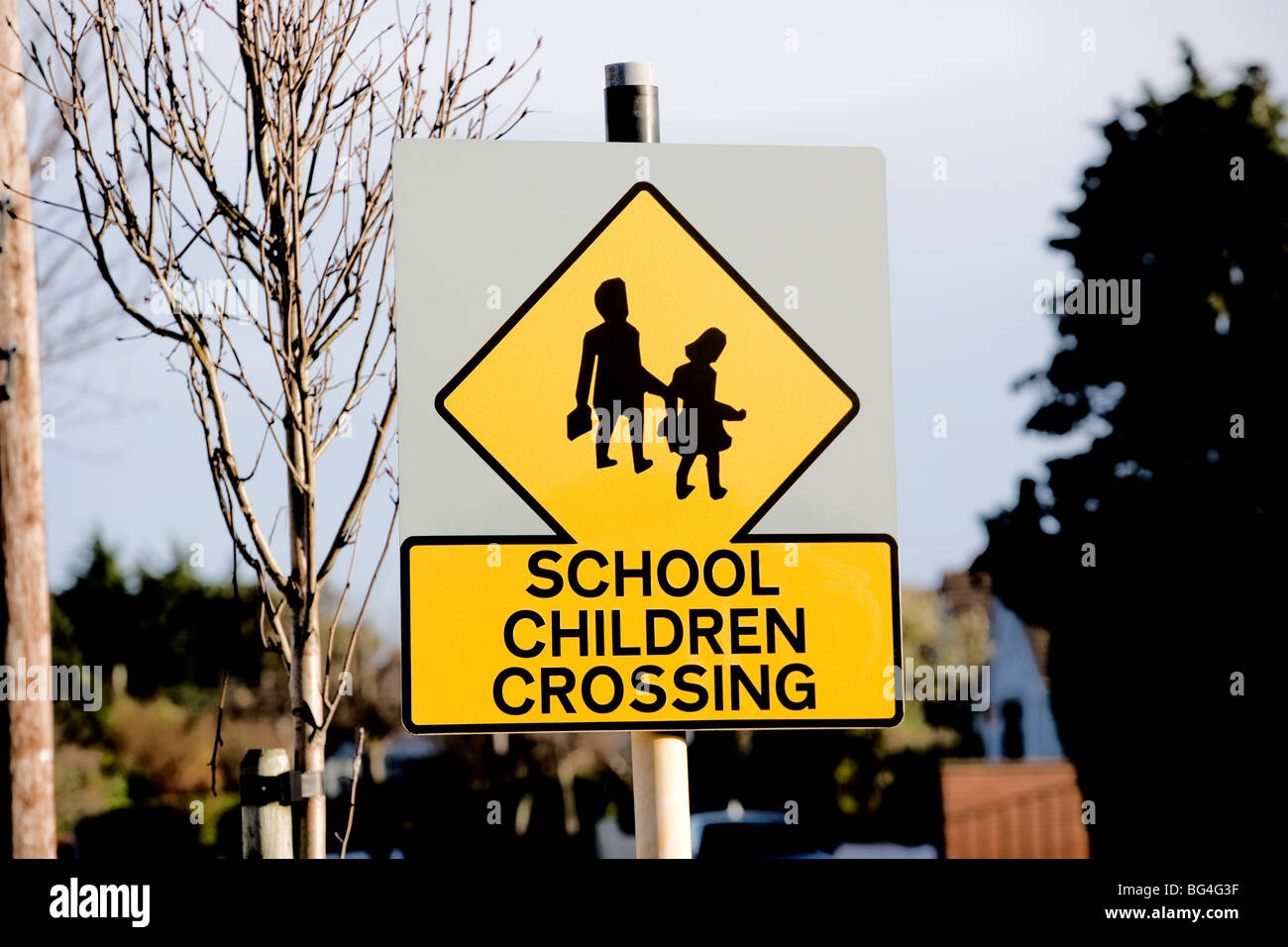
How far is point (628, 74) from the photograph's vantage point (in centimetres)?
281

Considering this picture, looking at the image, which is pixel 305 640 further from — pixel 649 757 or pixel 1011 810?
pixel 1011 810

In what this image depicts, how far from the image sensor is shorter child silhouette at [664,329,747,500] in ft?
8.53

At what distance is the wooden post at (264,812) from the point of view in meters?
5.75

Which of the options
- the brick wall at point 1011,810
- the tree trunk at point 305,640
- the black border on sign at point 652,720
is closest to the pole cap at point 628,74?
the black border on sign at point 652,720

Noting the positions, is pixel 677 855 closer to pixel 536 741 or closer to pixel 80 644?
pixel 536 741

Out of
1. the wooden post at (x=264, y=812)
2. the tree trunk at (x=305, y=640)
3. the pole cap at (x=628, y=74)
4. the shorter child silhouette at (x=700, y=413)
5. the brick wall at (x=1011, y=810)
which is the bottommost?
the brick wall at (x=1011, y=810)

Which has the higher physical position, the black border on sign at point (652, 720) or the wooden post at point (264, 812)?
the black border on sign at point (652, 720)

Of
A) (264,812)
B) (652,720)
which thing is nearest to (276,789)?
(264,812)

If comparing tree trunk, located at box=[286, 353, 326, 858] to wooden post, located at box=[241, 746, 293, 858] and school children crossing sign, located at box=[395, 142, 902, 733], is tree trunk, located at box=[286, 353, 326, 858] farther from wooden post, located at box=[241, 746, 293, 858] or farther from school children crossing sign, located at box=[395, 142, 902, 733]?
school children crossing sign, located at box=[395, 142, 902, 733]

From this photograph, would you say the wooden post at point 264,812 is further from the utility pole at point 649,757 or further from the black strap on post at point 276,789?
the utility pole at point 649,757

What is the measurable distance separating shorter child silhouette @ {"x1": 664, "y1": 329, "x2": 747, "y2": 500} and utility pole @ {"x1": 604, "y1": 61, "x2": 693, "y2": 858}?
497 mm

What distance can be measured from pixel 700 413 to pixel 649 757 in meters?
0.70

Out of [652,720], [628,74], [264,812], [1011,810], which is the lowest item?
[1011,810]

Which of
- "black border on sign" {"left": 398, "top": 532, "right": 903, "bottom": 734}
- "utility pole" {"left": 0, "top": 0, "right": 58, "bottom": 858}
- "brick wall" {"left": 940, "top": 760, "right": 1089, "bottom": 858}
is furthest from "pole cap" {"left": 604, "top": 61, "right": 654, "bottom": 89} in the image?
"brick wall" {"left": 940, "top": 760, "right": 1089, "bottom": 858}
